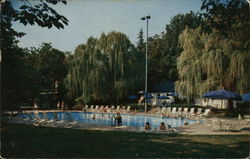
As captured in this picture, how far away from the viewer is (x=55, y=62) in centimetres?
2945

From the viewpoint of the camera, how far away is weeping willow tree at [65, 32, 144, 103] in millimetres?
25562

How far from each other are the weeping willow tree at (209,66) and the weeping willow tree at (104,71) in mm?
6101

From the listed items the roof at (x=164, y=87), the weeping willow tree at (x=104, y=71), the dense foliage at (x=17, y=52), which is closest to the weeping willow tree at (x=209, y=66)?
the weeping willow tree at (x=104, y=71)

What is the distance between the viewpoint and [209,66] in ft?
63.7

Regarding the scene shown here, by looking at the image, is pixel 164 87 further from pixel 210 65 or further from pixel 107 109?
pixel 210 65

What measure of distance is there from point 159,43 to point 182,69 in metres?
21.3

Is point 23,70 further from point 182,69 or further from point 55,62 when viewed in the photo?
point 55,62

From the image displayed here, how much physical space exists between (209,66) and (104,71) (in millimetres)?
10632

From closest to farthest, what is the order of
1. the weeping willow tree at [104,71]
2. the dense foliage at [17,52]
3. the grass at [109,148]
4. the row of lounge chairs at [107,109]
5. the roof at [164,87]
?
the dense foliage at [17,52], the grass at [109,148], the row of lounge chairs at [107,109], the weeping willow tree at [104,71], the roof at [164,87]

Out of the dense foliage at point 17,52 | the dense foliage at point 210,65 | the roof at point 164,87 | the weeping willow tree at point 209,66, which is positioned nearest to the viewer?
the dense foliage at point 17,52

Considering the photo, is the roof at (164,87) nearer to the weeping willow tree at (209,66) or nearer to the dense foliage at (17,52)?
the weeping willow tree at (209,66)

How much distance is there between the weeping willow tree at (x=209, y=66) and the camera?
684 inches

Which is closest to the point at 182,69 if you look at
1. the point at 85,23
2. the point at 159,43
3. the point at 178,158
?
the point at 85,23

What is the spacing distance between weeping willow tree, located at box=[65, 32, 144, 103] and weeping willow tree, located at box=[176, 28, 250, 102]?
610 cm
